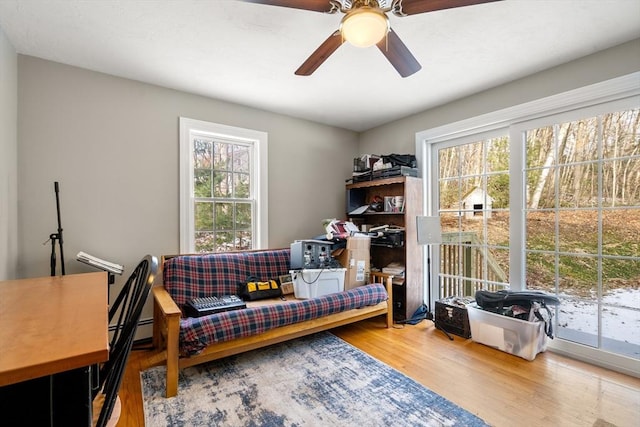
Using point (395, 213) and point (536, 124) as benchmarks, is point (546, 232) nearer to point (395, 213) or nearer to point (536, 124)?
point (536, 124)

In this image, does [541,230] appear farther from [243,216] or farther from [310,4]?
[243,216]

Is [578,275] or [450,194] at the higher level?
[450,194]

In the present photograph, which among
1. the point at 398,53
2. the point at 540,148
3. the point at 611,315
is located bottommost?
the point at 611,315

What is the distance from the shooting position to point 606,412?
1.74 m

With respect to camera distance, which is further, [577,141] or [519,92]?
[519,92]

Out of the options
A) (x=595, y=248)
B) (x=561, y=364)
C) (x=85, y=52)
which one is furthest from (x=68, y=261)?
(x=595, y=248)

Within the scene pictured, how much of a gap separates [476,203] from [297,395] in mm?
2550

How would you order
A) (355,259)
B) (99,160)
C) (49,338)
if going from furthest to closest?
(355,259)
(99,160)
(49,338)

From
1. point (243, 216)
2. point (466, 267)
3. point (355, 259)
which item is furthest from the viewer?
point (243, 216)

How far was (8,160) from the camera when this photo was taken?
6.81 feet

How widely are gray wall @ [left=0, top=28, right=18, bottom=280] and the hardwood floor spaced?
47.0 inches

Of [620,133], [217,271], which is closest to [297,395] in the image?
[217,271]

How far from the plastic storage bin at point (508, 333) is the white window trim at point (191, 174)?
90.8 inches

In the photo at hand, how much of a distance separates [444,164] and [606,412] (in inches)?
97.1
